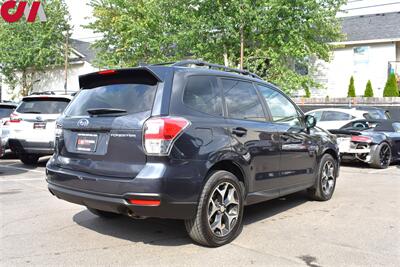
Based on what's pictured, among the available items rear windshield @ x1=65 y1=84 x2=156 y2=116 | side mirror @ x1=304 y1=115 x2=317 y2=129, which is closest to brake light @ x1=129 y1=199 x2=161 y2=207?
rear windshield @ x1=65 y1=84 x2=156 y2=116

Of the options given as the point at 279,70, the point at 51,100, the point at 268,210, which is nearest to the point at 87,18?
the point at 279,70

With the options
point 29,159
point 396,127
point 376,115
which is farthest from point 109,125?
point 376,115

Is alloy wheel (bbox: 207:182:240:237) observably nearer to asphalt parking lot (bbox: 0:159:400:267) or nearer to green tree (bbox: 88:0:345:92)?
asphalt parking lot (bbox: 0:159:400:267)

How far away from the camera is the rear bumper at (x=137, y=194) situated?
3.95 m

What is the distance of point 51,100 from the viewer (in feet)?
33.0

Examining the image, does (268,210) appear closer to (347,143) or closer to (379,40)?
(347,143)

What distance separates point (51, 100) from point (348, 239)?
752cm

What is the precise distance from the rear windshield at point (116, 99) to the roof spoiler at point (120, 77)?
5cm

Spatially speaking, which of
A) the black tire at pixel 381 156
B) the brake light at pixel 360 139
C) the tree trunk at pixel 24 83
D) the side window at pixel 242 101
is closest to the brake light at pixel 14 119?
the side window at pixel 242 101

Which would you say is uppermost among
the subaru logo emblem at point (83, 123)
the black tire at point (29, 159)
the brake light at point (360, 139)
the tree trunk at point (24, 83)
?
the tree trunk at point (24, 83)

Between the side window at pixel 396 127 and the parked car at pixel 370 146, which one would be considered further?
the side window at pixel 396 127

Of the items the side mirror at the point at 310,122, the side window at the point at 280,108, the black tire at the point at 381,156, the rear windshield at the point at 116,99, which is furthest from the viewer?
the black tire at the point at 381,156

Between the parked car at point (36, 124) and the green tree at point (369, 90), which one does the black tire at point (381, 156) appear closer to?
the parked car at point (36, 124)

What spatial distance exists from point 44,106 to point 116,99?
20.4ft
